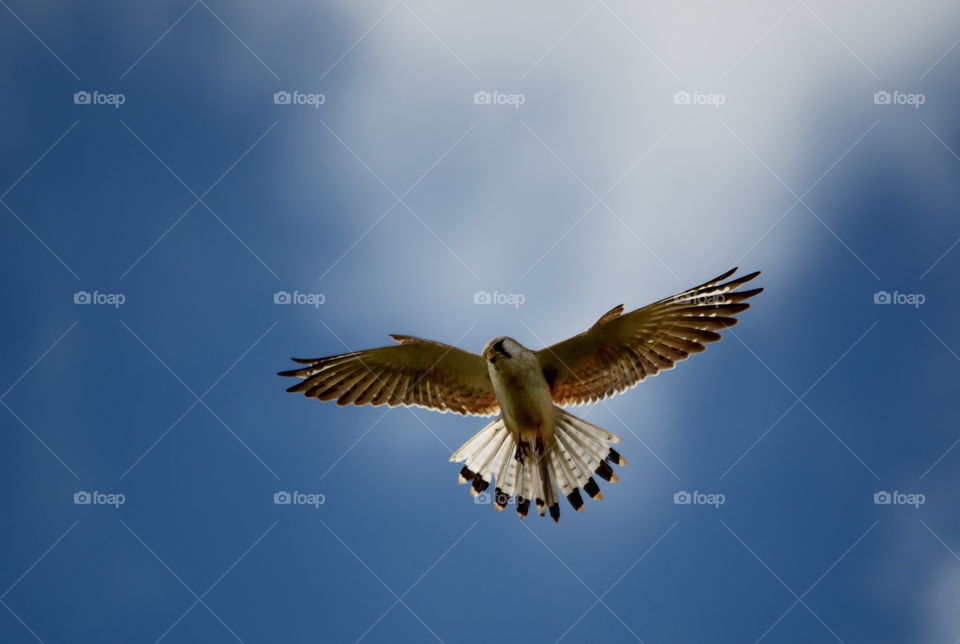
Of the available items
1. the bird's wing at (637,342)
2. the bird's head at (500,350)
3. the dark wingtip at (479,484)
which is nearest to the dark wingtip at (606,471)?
the bird's wing at (637,342)

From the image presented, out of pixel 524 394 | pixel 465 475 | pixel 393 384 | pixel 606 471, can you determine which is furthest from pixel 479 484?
pixel 393 384

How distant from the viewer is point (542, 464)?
10758mm

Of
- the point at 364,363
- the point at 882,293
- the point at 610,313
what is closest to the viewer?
the point at 610,313

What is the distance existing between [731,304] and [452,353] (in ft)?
10.4

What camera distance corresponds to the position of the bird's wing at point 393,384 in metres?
11.0

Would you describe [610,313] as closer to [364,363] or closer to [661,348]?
[661,348]

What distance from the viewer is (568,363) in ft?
35.0

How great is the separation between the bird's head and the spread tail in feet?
2.89

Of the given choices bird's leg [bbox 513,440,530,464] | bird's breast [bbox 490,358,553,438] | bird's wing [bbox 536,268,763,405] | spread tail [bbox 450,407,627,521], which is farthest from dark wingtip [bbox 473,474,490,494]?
bird's wing [bbox 536,268,763,405]

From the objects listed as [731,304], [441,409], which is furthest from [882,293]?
[441,409]

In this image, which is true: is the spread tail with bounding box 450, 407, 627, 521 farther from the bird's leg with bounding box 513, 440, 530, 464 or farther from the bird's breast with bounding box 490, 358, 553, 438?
the bird's breast with bounding box 490, 358, 553, 438

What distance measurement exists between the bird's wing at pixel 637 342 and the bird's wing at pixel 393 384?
0.97m

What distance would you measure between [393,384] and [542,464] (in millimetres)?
2009

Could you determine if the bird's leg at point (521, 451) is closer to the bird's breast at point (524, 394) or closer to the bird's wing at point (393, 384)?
the bird's breast at point (524, 394)
